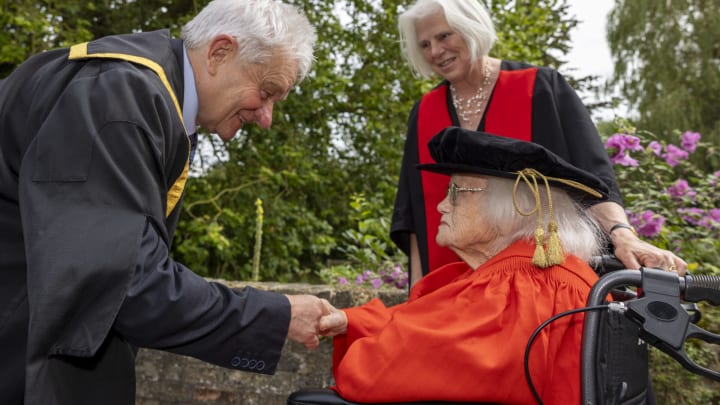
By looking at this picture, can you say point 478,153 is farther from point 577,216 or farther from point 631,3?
point 631,3

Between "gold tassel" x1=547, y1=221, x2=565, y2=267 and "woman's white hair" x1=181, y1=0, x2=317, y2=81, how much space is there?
92cm

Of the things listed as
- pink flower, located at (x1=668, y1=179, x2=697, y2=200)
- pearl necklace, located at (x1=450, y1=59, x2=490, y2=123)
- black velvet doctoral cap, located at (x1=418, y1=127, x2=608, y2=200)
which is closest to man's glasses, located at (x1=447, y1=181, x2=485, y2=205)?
black velvet doctoral cap, located at (x1=418, y1=127, x2=608, y2=200)

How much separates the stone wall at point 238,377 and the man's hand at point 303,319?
142 centimetres

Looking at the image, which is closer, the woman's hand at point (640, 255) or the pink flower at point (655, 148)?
the woman's hand at point (640, 255)

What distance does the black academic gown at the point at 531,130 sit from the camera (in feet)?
8.84

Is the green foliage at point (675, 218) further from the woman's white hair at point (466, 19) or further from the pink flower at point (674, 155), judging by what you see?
the woman's white hair at point (466, 19)

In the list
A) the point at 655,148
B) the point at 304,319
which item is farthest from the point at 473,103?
the point at 655,148

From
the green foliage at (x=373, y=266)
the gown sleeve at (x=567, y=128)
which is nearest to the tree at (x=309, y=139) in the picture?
the green foliage at (x=373, y=266)

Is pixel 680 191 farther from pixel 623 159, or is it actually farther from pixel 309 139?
pixel 309 139

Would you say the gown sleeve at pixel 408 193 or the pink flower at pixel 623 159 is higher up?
the gown sleeve at pixel 408 193

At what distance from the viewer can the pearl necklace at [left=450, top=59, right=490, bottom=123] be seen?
9.88 feet

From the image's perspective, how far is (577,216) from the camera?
238 cm

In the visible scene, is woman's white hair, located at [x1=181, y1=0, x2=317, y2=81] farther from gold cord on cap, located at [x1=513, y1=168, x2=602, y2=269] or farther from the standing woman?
the standing woman

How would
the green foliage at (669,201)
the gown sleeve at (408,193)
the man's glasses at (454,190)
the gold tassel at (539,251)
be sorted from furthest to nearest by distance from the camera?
the green foliage at (669,201) < the gown sleeve at (408,193) < the man's glasses at (454,190) < the gold tassel at (539,251)
